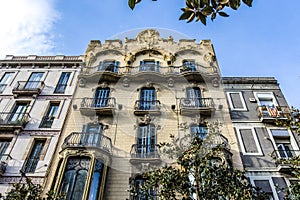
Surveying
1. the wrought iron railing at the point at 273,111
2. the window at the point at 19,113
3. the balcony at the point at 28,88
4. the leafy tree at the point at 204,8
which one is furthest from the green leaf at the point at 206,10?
the balcony at the point at 28,88

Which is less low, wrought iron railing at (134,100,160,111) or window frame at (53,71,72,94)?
window frame at (53,71,72,94)

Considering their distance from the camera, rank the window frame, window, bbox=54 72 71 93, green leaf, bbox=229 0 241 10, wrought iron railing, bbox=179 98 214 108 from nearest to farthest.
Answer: green leaf, bbox=229 0 241 10
wrought iron railing, bbox=179 98 214 108
the window frame
window, bbox=54 72 71 93

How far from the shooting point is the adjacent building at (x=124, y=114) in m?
11.5

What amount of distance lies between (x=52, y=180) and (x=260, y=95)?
1329 centimetres

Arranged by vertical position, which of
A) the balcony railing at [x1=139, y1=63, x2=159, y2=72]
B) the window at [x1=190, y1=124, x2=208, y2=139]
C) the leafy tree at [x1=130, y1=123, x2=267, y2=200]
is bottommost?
the leafy tree at [x1=130, y1=123, x2=267, y2=200]

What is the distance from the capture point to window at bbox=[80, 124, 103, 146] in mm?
12511

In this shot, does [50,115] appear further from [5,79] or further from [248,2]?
[248,2]

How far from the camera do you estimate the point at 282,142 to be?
43.2 ft

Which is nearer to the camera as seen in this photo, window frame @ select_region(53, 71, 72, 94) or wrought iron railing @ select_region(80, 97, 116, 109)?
wrought iron railing @ select_region(80, 97, 116, 109)

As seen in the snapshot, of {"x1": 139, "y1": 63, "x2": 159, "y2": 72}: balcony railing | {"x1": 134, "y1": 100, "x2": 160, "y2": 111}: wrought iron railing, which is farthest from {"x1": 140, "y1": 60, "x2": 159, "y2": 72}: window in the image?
A: {"x1": 134, "y1": 100, "x2": 160, "y2": 111}: wrought iron railing

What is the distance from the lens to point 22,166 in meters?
11.8

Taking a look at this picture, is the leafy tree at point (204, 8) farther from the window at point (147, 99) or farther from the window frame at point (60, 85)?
the window frame at point (60, 85)

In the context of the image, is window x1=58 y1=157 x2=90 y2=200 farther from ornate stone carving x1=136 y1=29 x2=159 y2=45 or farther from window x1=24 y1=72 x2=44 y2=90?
ornate stone carving x1=136 y1=29 x2=159 y2=45

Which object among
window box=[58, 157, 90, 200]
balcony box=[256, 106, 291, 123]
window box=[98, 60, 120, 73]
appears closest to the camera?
window box=[58, 157, 90, 200]
